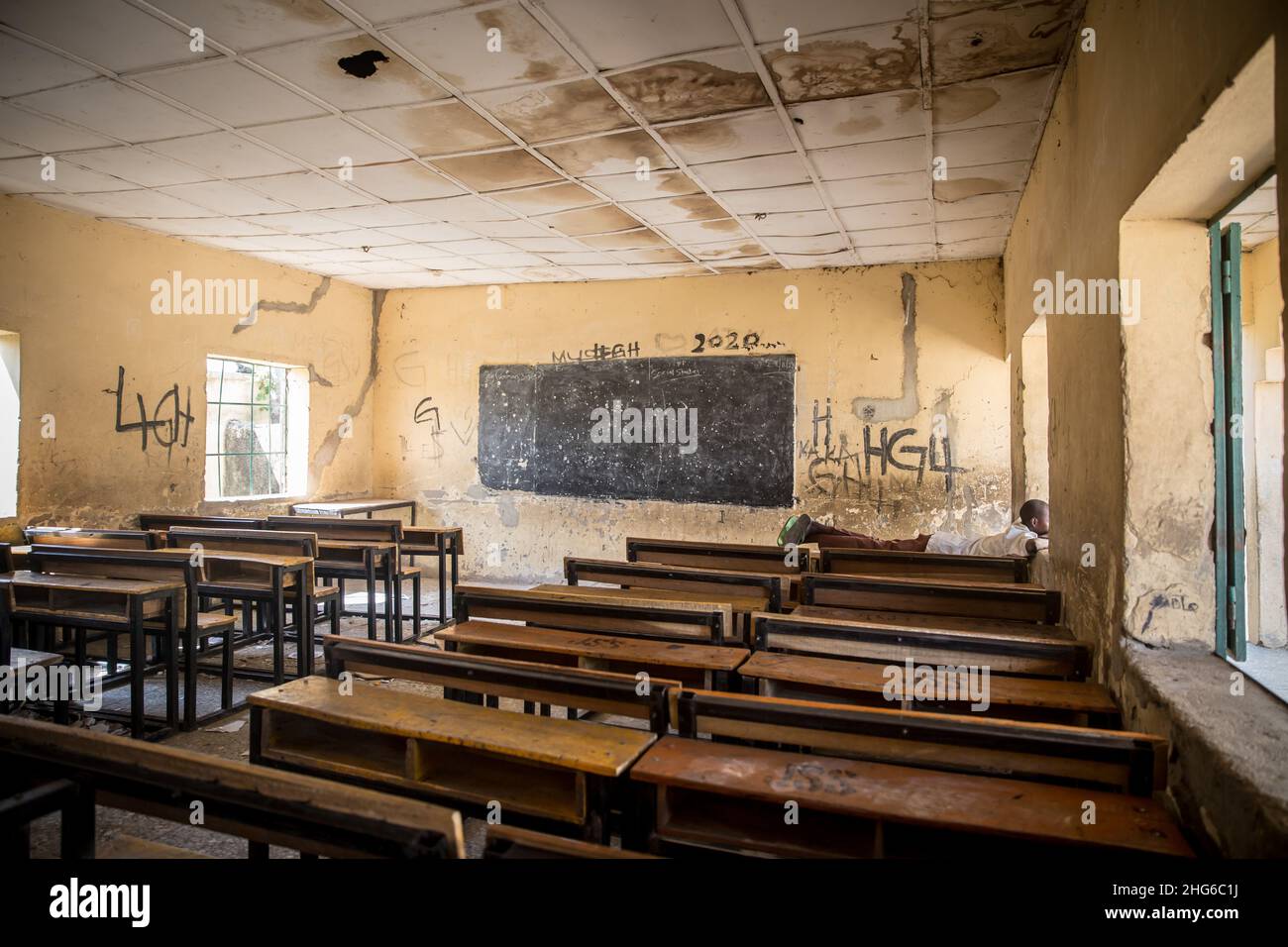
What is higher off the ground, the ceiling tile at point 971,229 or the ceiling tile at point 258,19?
the ceiling tile at point 971,229

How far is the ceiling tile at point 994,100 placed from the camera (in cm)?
295

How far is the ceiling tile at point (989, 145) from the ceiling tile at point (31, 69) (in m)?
3.64

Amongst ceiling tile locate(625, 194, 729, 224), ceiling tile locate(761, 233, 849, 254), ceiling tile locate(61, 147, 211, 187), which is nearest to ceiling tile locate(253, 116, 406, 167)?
ceiling tile locate(61, 147, 211, 187)

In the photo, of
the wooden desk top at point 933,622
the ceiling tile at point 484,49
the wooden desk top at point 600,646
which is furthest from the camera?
the ceiling tile at point 484,49

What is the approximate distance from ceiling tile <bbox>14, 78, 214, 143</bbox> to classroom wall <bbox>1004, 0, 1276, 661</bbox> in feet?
11.9

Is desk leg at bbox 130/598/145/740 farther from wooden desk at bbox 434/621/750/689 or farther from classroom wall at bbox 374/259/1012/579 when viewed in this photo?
classroom wall at bbox 374/259/1012/579

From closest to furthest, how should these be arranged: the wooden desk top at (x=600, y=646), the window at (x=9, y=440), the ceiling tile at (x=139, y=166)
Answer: the wooden desk top at (x=600, y=646) < the ceiling tile at (x=139, y=166) < the window at (x=9, y=440)

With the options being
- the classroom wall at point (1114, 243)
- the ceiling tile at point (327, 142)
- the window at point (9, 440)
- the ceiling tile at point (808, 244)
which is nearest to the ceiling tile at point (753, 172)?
the ceiling tile at point (808, 244)

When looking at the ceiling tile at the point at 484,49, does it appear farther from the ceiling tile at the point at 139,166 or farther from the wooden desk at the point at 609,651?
the wooden desk at the point at 609,651

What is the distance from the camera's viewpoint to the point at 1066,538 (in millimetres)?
2834

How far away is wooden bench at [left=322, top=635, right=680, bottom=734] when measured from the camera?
5.54ft

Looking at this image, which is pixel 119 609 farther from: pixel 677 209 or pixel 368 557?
pixel 677 209
